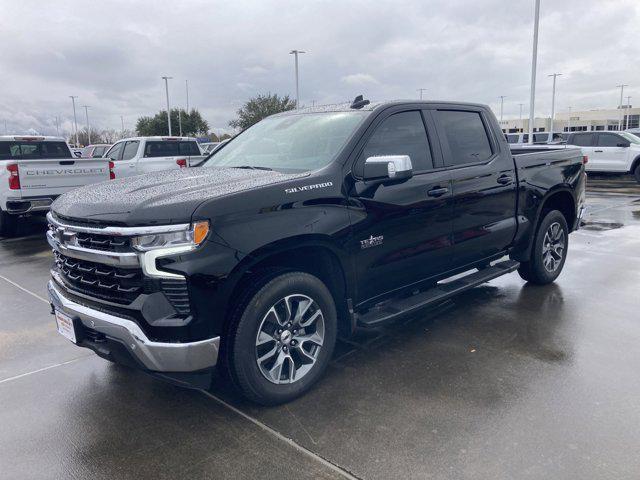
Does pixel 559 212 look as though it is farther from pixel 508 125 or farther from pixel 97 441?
pixel 508 125

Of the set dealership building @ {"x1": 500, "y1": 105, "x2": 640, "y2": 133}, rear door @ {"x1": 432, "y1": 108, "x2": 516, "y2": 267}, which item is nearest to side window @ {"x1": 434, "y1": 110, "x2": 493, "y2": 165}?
rear door @ {"x1": 432, "y1": 108, "x2": 516, "y2": 267}

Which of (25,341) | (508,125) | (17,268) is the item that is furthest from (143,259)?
(508,125)

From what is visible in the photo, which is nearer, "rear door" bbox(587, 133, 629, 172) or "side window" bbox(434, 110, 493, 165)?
"side window" bbox(434, 110, 493, 165)

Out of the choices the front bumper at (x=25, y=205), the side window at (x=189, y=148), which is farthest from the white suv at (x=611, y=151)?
the front bumper at (x=25, y=205)

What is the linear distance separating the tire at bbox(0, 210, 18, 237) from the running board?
8919 mm

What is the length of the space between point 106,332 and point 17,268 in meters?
5.44

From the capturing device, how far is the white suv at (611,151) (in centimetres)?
1791

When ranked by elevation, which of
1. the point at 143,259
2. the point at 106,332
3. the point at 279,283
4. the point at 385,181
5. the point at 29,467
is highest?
the point at 385,181

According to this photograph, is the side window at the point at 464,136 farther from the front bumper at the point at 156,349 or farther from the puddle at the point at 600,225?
the puddle at the point at 600,225

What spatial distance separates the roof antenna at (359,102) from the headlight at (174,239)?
6.41 feet

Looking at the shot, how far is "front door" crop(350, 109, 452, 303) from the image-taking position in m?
3.71

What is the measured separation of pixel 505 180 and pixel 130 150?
11.2m

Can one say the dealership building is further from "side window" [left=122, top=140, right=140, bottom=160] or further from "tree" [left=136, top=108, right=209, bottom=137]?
"side window" [left=122, top=140, right=140, bottom=160]

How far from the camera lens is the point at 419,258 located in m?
4.15
